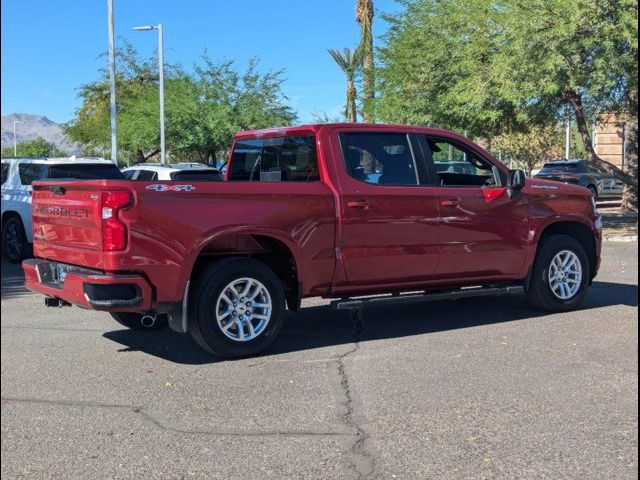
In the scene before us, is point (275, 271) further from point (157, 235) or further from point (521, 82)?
point (521, 82)

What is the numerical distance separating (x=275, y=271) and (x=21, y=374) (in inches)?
92.2

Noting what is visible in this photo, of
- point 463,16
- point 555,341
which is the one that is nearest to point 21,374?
point 555,341

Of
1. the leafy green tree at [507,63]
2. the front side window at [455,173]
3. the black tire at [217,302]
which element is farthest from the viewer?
the leafy green tree at [507,63]

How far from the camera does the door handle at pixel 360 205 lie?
6703 millimetres

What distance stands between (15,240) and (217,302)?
8108 mm

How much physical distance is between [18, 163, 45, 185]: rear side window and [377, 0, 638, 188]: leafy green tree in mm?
8403

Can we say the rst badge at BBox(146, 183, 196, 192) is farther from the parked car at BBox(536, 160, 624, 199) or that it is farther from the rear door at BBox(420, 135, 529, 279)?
the parked car at BBox(536, 160, 624, 199)

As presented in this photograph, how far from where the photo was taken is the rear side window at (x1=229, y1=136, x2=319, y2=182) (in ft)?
23.1

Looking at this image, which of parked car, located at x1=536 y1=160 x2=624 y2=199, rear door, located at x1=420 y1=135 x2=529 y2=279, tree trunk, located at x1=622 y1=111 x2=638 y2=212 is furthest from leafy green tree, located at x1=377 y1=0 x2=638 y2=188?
parked car, located at x1=536 y1=160 x2=624 y2=199

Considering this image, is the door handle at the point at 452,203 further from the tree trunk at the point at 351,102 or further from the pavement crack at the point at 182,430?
the tree trunk at the point at 351,102

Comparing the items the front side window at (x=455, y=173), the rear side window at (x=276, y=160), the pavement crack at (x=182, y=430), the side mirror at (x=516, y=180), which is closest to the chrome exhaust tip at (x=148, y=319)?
the pavement crack at (x=182, y=430)

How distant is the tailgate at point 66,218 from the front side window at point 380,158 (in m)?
2.37

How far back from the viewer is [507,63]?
47.3ft

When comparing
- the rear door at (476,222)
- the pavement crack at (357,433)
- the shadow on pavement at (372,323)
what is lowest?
the pavement crack at (357,433)
